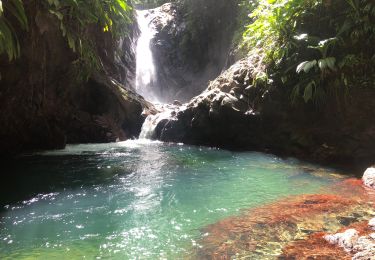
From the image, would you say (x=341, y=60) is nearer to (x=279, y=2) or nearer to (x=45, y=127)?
(x=279, y=2)

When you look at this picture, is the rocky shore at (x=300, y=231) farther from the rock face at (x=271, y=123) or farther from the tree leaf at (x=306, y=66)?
the tree leaf at (x=306, y=66)

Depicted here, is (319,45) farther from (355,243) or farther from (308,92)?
(355,243)

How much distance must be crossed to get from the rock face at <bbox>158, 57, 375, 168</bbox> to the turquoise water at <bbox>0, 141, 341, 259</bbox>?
2.96 feet

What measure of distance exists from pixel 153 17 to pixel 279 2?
59.6ft

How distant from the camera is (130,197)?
22.5 feet

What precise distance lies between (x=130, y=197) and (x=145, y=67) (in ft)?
66.1

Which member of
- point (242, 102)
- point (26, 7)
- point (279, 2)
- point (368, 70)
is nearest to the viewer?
point (26, 7)

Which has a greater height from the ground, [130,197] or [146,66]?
[146,66]

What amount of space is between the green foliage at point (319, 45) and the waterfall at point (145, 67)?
14.3 metres

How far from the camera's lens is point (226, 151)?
12492 millimetres

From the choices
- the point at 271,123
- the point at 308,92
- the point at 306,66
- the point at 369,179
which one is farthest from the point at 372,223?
the point at 271,123

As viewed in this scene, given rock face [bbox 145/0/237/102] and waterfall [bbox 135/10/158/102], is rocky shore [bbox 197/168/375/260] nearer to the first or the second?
rock face [bbox 145/0/237/102]

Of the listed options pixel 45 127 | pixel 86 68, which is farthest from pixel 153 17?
pixel 45 127

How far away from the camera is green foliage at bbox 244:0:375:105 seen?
995 centimetres
